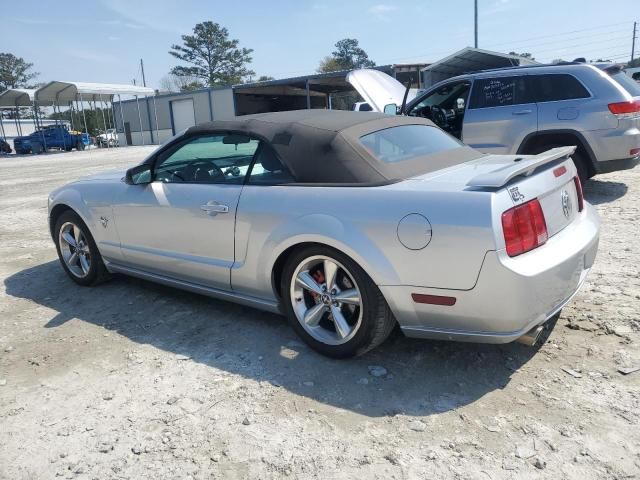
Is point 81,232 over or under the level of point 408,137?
under

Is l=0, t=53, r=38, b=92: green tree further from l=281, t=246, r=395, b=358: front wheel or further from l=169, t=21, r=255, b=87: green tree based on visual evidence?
l=281, t=246, r=395, b=358: front wheel

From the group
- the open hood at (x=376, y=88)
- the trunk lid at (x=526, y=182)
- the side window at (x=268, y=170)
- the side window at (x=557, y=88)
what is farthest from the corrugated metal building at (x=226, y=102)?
the trunk lid at (x=526, y=182)

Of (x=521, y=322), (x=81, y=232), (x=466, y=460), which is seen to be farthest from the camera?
(x=81, y=232)

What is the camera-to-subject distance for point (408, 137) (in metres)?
3.51

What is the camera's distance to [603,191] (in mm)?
7332

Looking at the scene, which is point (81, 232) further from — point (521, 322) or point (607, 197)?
point (607, 197)

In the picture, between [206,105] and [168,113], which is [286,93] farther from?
[168,113]

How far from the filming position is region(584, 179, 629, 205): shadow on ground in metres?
6.83

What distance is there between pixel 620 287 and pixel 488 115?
3.83 m

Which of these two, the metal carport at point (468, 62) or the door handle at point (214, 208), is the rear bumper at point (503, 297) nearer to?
the door handle at point (214, 208)

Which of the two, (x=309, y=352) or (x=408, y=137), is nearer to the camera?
(x=309, y=352)

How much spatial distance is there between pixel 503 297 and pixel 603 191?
19.3 feet

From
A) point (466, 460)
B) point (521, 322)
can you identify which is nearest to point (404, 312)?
point (521, 322)

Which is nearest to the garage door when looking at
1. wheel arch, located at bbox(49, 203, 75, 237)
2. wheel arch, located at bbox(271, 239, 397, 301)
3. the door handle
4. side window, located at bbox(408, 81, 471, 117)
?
side window, located at bbox(408, 81, 471, 117)
